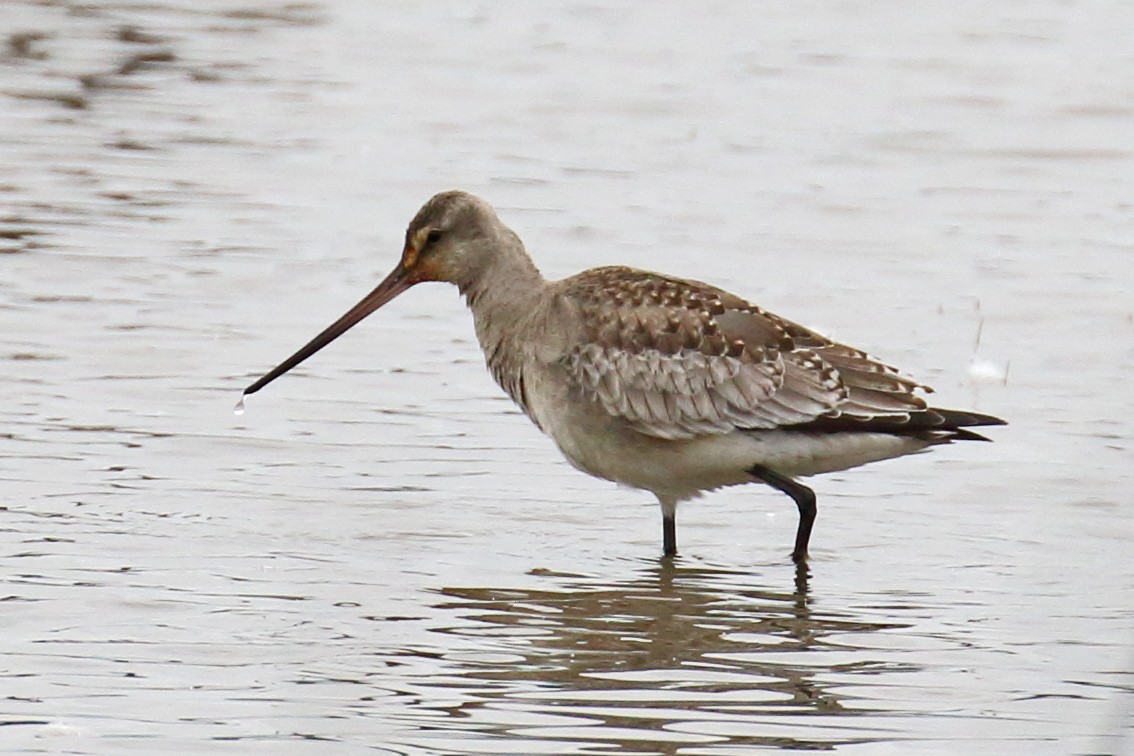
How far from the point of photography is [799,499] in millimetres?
7512

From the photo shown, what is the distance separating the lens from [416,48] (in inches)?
656

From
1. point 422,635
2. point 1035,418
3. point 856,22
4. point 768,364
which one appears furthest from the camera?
point 856,22

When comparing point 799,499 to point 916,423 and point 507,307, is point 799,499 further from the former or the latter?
point 507,307

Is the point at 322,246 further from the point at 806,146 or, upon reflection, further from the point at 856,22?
the point at 856,22

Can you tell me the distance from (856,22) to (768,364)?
10.9 m

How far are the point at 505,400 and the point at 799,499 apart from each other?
2203 mm

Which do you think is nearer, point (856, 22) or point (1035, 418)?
point (1035, 418)

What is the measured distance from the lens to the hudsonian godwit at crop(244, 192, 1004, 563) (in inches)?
292

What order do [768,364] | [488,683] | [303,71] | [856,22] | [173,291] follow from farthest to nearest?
1. [856,22]
2. [303,71]
3. [173,291]
4. [768,364]
5. [488,683]

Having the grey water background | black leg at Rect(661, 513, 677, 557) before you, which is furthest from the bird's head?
black leg at Rect(661, 513, 677, 557)

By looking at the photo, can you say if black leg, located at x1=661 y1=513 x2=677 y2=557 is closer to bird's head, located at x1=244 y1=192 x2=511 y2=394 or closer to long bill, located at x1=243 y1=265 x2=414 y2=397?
bird's head, located at x1=244 y1=192 x2=511 y2=394

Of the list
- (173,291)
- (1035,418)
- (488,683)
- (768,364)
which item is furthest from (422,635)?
(173,291)

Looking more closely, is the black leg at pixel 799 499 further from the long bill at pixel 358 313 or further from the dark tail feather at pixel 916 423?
the long bill at pixel 358 313

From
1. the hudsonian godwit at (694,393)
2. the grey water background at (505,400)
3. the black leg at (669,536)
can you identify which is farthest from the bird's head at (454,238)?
the black leg at (669,536)
